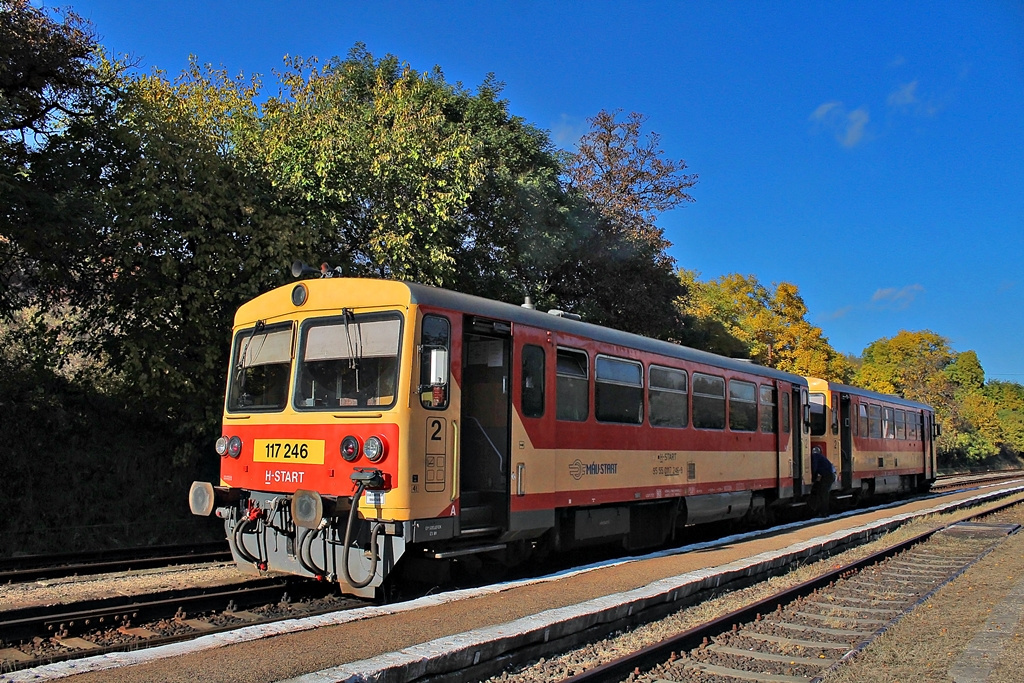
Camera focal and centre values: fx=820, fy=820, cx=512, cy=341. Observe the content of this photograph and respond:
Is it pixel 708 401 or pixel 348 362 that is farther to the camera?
pixel 708 401

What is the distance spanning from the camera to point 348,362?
26.6ft

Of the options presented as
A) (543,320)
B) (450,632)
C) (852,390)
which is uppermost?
(852,390)

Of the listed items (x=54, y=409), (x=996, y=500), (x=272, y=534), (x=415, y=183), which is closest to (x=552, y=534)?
(x=272, y=534)

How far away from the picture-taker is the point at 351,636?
19.1 ft

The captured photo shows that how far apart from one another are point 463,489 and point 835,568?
5179 millimetres

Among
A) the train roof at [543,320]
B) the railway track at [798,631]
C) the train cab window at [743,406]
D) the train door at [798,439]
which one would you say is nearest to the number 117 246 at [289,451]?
the train roof at [543,320]

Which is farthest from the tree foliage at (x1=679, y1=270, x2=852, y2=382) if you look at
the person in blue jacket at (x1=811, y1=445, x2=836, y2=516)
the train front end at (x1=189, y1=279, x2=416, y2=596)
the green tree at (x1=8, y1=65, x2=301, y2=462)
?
the train front end at (x1=189, y1=279, x2=416, y2=596)

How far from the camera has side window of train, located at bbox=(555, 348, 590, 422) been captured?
9.55 meters

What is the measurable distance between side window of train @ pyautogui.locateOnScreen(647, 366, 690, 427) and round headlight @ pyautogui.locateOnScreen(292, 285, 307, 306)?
16.6ft

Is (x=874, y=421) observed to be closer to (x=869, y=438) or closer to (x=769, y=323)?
(x=869, y=438)

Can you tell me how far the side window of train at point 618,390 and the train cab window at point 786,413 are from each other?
229 inches

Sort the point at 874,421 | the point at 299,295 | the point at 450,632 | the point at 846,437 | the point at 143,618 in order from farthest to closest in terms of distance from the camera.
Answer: the point at 874,421 < the point at 846,437 < the point at 299,295 < the point at 143,618 < the point at 450,632

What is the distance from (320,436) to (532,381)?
2438 mm

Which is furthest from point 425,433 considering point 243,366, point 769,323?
point 769,323
